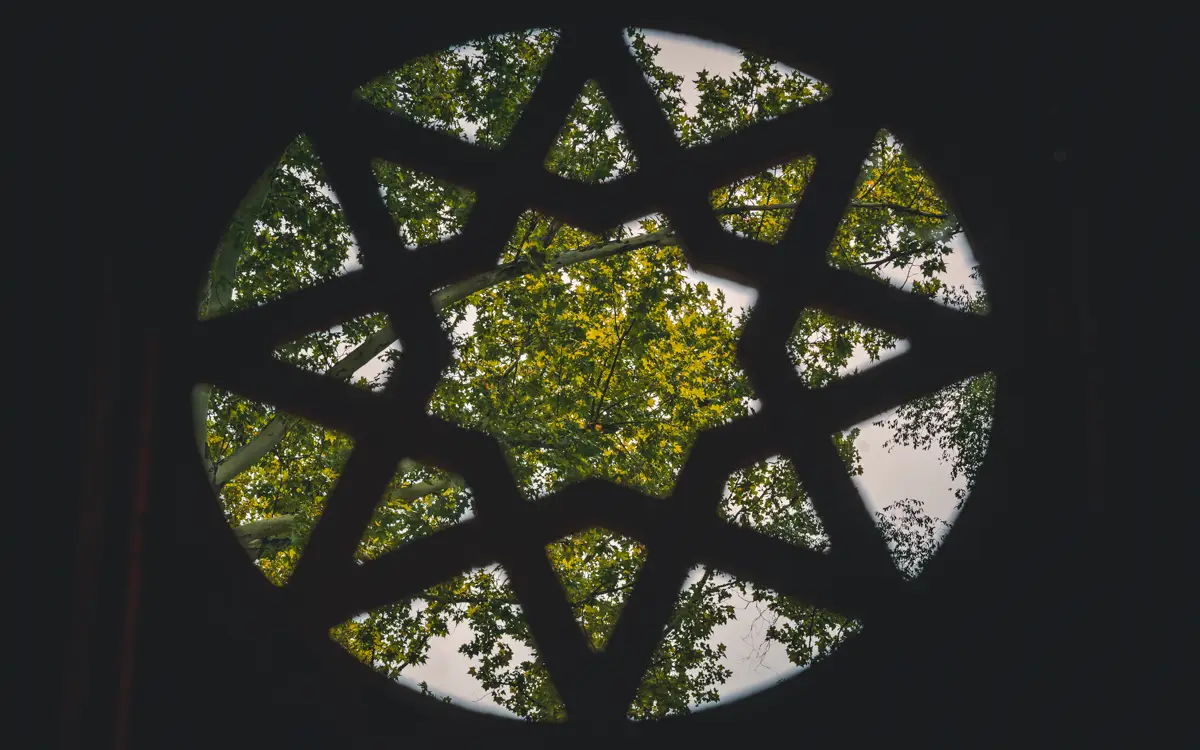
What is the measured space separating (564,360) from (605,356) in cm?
43

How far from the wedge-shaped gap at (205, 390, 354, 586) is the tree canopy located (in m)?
0.02

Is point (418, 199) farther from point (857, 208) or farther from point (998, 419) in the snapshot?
point (998, 419)

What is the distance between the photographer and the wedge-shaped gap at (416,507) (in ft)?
20.7

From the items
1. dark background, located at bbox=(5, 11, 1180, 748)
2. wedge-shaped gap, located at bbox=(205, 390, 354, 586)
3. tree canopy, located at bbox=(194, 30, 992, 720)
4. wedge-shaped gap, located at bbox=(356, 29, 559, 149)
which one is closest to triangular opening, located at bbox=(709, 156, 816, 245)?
tree canopy, located at bbox=(194, 30, 992, 720)

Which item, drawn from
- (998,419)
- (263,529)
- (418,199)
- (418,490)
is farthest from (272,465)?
(998,419)

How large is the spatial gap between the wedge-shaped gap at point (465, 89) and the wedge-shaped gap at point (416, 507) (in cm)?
254

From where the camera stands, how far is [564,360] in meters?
7.80

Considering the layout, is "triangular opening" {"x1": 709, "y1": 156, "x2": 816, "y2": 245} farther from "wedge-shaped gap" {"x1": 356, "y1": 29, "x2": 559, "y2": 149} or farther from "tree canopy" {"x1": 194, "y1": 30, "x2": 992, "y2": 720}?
"wedge-shaped gap" {"x1": 356, "y1": 29, "x2": 559, "y2": 149}

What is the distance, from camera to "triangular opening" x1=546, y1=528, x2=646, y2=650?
7465 millimetres

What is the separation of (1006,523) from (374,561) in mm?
1419

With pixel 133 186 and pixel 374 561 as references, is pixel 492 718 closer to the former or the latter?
pixel 374 561

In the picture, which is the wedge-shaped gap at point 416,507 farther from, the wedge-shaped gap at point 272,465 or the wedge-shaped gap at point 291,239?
the wedge-shaped gap at point 291,239

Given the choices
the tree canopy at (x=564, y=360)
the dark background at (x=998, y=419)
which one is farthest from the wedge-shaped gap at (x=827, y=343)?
the dark background at (x=998, y=419)

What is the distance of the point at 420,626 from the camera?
7.38 metres
